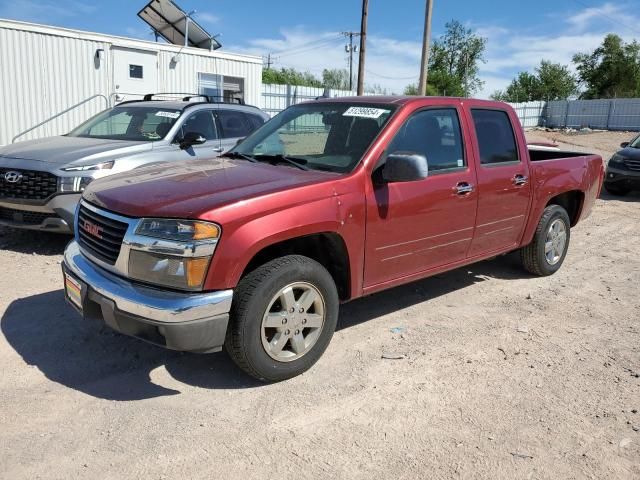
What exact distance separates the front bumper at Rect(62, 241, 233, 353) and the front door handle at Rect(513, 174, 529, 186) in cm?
309

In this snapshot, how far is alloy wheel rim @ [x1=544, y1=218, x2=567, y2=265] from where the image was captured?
19.2 feet

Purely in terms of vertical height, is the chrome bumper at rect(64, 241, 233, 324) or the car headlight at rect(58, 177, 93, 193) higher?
the car headlight at rect(58, 177, 93, 193)

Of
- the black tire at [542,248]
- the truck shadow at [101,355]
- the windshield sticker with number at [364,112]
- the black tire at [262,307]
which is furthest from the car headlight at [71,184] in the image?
the black tire at [542,248]

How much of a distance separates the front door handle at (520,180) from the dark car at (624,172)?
26.3ft

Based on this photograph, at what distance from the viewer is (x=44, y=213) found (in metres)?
6.06

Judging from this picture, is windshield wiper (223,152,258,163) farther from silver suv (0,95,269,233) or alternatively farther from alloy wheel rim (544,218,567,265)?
alloy wheel rim (544,218,567,265)

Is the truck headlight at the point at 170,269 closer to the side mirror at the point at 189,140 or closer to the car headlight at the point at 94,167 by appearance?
the car headlight at the point at 94,167

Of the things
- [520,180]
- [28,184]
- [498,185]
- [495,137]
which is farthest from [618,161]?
[28,184]

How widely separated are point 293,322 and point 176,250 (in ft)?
2.93

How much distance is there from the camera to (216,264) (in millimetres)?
3037

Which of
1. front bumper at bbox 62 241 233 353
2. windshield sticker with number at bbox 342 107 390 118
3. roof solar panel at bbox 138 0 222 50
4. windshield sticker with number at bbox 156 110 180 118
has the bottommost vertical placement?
front bumper at bbox 62 241 233 353

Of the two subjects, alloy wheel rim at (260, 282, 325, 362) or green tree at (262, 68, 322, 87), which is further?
green tree at (262, 68, 322, 87)

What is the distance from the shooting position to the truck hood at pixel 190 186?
3.13m

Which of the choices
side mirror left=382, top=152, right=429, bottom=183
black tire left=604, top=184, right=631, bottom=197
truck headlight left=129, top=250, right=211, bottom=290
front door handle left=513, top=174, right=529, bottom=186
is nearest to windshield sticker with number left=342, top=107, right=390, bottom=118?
side mirror left=382, top=152, right=429, bottom=183
